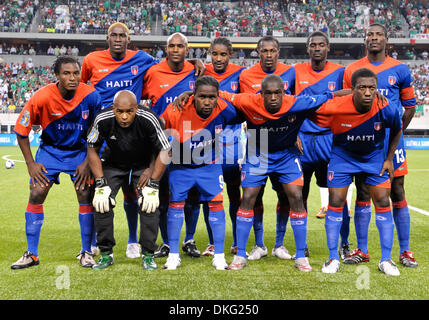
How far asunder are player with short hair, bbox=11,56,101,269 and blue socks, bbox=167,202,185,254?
33.9 inches

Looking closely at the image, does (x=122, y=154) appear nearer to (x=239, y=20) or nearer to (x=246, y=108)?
(x=246, y=108)

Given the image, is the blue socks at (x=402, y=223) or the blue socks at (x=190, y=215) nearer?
the blue socks at (x=402, y=223)

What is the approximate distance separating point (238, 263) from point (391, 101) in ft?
7.78

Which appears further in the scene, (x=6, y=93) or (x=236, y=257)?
(x=6, y=93)

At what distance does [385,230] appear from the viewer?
4.65 metres

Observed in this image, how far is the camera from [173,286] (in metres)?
4.05

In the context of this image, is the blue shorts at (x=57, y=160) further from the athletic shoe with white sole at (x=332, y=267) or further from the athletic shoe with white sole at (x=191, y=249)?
the athletic shoe with white sole at (x=332, y=267)

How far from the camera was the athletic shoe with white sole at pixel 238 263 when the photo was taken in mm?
4664

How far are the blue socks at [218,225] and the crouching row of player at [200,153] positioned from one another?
0.01m

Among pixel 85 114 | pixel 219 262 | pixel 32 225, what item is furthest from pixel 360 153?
pixel 32 225

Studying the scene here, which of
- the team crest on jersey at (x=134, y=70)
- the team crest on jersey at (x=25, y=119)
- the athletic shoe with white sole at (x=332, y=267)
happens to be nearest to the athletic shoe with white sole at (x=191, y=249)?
the athletic shoe with white sole at (x=332, y=267)

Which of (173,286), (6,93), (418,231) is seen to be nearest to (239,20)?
(6,93)

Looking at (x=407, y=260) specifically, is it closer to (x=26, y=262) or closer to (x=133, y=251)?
(x=133, y=251)
